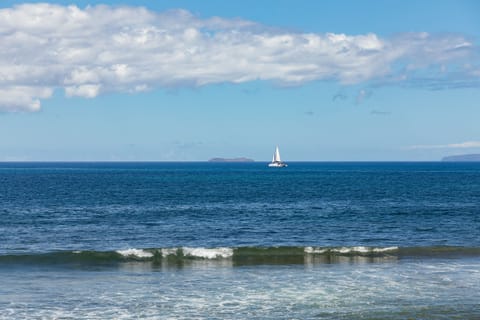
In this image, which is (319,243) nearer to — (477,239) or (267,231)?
(267,231)

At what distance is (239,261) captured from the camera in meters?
38.2

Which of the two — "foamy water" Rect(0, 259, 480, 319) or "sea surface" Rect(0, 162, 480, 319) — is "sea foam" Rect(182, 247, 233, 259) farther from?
"foamy water" Rect(0, 259, 480, 319)

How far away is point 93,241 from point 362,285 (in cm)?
2390

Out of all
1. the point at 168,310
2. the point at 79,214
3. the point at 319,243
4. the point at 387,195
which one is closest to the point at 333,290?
the point at 168,310

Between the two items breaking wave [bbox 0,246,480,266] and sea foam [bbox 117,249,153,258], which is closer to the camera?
breaking wave [bbox 0,246,480,266]

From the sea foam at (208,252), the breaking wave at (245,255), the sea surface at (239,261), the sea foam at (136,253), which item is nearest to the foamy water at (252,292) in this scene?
the sea surface at (239,261)

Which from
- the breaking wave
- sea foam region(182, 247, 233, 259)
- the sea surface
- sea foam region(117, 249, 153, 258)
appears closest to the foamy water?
the sea surface

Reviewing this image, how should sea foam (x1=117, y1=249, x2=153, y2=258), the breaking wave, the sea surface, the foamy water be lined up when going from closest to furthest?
the foamy water
the sea surface
the breaking wave
sea foam (x1=117, y1=249, x2=153, y2=258)

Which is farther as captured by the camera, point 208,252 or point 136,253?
point 208,252

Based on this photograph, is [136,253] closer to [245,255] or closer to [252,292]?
[245,255]

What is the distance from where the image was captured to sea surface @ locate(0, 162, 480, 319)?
83.9 feet

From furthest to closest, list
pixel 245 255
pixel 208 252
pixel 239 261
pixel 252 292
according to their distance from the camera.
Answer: pixel 208 252 < pixel 245 255 < pixel 239 261 < pixel 252 292

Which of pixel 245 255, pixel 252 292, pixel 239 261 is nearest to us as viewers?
pixel 252 292

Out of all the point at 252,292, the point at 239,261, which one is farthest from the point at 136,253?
the point at 252,292
